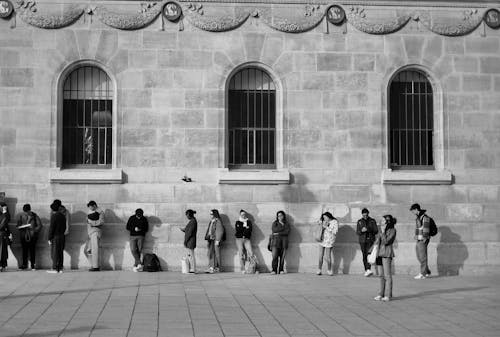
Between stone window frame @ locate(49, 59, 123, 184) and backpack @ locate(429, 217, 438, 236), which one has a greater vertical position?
stone window frame @ locate(49, 59, 123, 184)

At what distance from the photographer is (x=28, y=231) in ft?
70.2

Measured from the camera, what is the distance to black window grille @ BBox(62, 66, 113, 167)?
22797mm

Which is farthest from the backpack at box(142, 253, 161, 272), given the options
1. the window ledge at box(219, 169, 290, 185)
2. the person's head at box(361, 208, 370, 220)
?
the person's head at box(361, 208, 370, 220)

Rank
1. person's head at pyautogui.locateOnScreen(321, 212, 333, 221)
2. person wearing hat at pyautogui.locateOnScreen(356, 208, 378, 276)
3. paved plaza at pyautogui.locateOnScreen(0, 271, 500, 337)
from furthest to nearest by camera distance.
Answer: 1. person wearing hat at pyautogui.locateOnScreen(356, 208, 378, 276)
2. person's head at pyautogui.locateOnScreen(321, 212, 333, 221)
3. paved plaza at pyautogui.locateOnScreen(0, 271, 500, 337)

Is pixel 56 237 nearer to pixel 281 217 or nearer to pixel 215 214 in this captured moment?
pixel 215 214

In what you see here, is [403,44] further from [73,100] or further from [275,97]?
[73,100]

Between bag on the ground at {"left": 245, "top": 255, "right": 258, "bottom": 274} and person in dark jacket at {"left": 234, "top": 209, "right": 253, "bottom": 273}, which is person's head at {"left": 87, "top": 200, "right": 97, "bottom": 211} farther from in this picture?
bag on the ground at {"left": 245, "top": 255, "right": 258, "bottom": 274}

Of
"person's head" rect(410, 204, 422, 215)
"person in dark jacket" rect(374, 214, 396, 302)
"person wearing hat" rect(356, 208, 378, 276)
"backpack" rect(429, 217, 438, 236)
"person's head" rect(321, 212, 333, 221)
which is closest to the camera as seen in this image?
"person in dark jacket" rect(374, 214, 396, 302)

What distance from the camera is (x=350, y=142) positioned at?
23.0 meters

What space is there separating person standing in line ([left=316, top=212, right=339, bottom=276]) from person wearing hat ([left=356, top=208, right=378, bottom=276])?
28.6 inches

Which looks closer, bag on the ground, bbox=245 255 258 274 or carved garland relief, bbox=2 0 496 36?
bag on the ground, bbox=245 255 258 274

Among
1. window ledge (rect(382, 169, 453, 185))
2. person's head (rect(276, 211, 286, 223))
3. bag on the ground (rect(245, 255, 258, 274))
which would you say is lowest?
bag on the ground (rect(245, 255, 258, 274))

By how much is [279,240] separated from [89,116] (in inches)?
258

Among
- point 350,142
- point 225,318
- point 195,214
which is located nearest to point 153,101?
point 195,214
